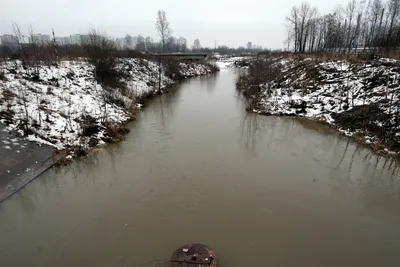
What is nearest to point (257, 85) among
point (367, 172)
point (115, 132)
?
point (115, 132)

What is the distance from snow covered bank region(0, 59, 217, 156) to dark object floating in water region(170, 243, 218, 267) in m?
6.28

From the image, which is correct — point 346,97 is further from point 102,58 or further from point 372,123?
point 102,58

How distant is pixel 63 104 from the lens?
36.4 feet

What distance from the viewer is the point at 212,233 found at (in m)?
5.01

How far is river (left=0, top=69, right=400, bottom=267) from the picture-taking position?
15.0ft

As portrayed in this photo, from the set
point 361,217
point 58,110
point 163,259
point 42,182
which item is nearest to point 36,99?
point 58,110

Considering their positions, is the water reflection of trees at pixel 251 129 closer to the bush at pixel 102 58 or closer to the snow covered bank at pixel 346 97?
the snow covered bank at pixel 346 97

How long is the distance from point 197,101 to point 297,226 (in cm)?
1348

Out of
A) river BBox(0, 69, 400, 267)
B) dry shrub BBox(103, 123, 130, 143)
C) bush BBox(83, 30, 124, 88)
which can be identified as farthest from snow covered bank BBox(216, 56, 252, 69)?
river BBox(0, 69, 400, 267)

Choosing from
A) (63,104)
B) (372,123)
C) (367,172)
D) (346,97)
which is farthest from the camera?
(346,97)

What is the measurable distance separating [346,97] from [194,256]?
1241cm

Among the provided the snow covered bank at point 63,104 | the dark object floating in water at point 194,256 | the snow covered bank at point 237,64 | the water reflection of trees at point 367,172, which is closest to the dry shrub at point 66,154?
the snow covered bank at point 63,104

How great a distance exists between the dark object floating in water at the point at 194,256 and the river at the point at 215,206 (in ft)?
0.85

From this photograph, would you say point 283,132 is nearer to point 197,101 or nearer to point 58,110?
point 197,101
